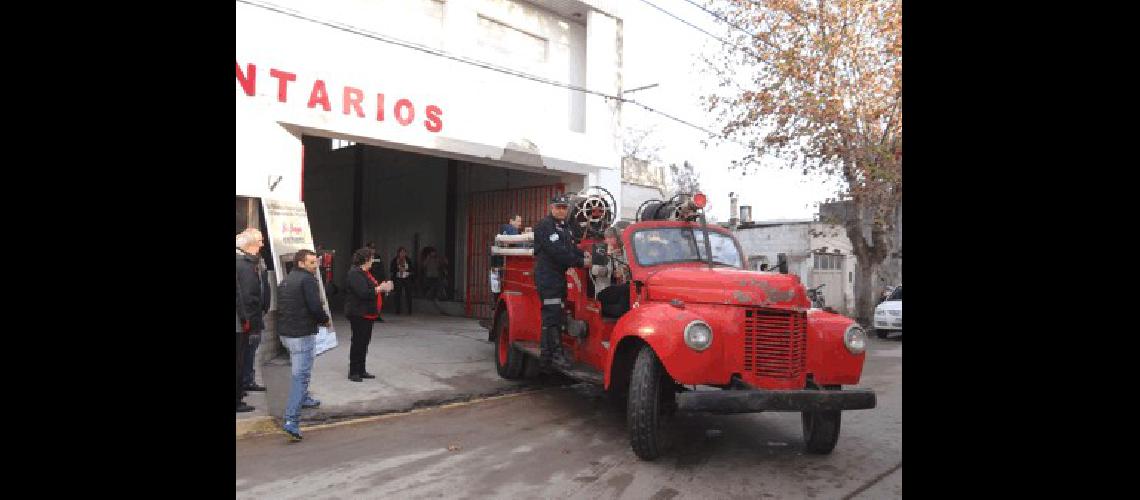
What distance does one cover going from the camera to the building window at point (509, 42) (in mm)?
12656

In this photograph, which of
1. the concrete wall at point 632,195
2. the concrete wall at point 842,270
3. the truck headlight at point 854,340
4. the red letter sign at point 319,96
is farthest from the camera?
Answer: the concrete wall at point 842,270

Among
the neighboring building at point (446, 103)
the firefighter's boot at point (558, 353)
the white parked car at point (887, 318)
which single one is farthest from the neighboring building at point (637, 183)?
the firefighter's boot at point (558, 353)

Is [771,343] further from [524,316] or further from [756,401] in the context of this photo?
[524,316]

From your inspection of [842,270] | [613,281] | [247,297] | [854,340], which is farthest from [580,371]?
[842,270]

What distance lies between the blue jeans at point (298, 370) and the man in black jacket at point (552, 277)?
91.3 inches

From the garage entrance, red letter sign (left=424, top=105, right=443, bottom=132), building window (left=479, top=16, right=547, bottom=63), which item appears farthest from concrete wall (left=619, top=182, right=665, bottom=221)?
red letter sign (left=424, top=105, right=443, bottom=132)

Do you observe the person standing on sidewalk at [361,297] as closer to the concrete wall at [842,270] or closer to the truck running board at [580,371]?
the truck running board at [580,371]

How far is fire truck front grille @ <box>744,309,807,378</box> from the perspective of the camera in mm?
5531
